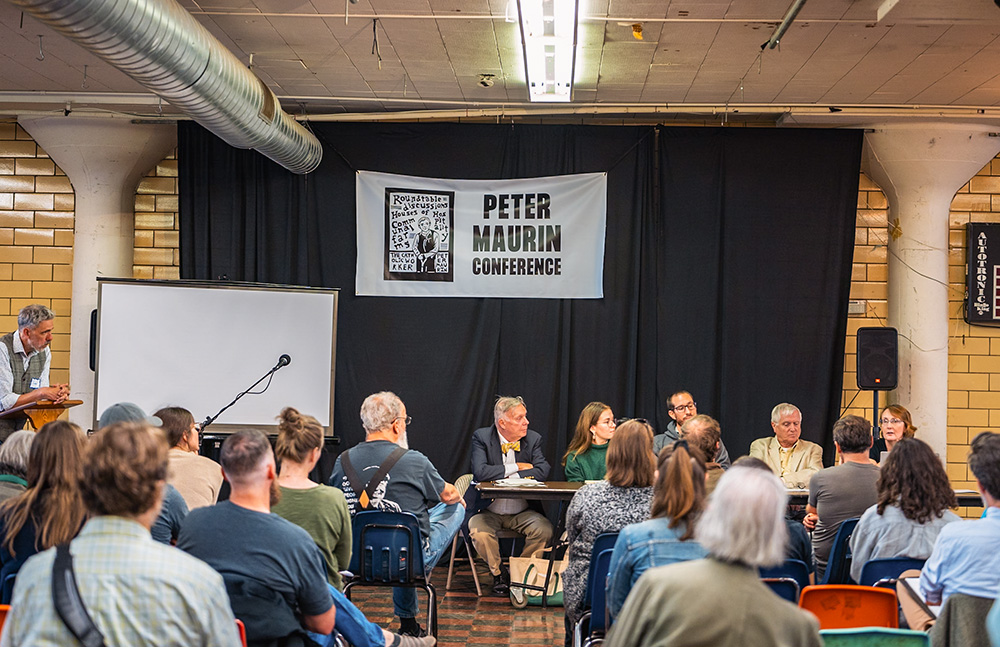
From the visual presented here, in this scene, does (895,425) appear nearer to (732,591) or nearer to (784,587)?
(784,587)

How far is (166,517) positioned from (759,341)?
5.47 meters

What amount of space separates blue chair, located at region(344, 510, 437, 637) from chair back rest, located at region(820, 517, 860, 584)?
1874 mm

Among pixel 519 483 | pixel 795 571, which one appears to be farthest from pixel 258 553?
pixel 519 483

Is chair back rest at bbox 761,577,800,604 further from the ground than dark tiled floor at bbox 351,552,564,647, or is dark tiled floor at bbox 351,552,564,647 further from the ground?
chair back rest at bbox 761,577,800,604

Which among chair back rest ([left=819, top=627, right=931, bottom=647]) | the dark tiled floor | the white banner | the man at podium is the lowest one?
the dark tiled floor

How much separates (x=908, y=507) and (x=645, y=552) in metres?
1.43

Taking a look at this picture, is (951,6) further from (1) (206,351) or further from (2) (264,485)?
(1) (206,351)

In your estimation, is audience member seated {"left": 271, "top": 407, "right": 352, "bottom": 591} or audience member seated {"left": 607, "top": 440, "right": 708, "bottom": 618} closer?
audience member seated {"left": 607, "top": 440, "right": 708, "bottom": 618}

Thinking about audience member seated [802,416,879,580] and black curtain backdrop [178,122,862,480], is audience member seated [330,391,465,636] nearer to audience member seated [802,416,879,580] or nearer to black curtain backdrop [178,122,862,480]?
audience member seated [802,416,879,580]

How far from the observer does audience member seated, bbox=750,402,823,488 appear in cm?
635

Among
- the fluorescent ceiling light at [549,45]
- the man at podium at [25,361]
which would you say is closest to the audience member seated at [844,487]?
the fluorescent ceiling light at [549,45]

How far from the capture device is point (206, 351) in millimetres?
7250

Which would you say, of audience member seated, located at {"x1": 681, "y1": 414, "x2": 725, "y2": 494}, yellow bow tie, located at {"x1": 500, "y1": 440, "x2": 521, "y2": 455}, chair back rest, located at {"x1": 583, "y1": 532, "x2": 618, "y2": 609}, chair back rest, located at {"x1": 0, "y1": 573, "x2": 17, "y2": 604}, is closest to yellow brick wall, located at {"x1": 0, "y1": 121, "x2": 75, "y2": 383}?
yellow bow tie, located at {"x1": 500, "y1": 440, "x2": 521, "y2": 455}

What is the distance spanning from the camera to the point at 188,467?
4.00 m
